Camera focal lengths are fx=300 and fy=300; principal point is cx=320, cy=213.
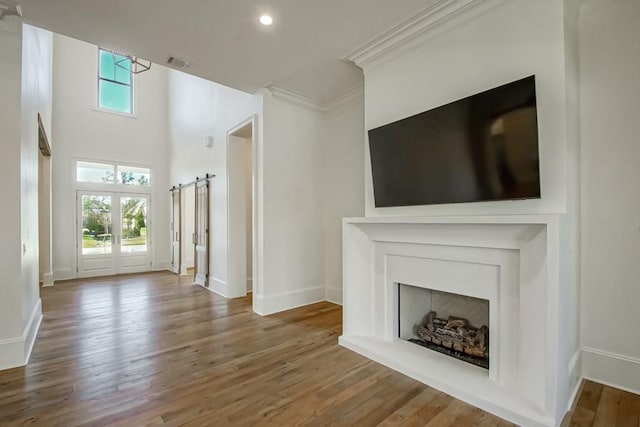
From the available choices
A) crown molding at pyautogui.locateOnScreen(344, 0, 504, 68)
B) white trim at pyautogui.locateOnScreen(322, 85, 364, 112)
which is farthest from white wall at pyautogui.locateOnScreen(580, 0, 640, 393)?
white trim at pyautogui.locateOnScreen(322, 85, 364, 112)

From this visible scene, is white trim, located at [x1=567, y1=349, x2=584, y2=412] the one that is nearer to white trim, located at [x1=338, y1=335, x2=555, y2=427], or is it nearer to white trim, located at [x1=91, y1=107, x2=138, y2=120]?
white trim, located at [x1=338, y1=335, x2=555, y2=427]

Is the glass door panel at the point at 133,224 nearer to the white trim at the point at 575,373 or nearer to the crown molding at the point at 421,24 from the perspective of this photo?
the crown molding at the point at 421,24

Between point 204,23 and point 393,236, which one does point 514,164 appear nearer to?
point 393,236

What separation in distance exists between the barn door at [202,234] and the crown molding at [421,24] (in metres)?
3.88

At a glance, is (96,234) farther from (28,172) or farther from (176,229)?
(28,172)

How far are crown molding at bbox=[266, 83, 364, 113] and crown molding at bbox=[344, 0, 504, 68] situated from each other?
3.21 feet

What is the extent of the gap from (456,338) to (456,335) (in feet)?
0.08

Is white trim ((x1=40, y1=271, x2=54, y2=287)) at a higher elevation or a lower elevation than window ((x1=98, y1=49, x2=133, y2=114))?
lower

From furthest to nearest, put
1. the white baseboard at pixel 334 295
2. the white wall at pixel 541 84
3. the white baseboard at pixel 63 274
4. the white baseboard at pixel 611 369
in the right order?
the white baseboard at pixel 63 274 → the white baseboard at pixel 334 295 → the white baseboard at pixel 611 369 → the white wall at pixel 541 84

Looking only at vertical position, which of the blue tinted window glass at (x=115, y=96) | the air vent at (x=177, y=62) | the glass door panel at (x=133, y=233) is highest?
the blue tinted window glass at (x=115, y=96)

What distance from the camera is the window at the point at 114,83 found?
764cm

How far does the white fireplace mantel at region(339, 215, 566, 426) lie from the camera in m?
1.84

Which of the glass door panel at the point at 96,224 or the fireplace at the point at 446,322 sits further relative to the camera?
the glass door panel at the point at 96,224

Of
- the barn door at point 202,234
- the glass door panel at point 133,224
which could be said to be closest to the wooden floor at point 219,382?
the barn door at point 202,234
